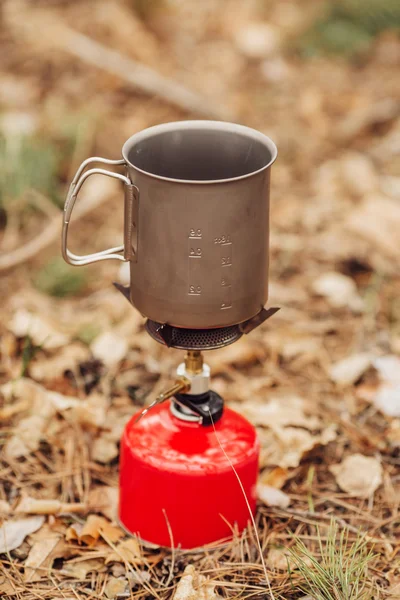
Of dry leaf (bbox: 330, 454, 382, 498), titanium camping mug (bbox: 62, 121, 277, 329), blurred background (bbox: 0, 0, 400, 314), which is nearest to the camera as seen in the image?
titanium camping mug (bbox: 62, 121, 277, 329)

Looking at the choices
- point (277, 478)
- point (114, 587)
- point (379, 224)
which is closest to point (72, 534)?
point (114, 587)

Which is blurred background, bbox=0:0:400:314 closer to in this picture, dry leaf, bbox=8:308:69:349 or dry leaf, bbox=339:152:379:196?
dry leaf, bbox=339:152:379:196

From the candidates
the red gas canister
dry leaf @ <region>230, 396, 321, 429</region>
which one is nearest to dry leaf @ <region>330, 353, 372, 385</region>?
dry leaf @ <region>230, 396, 321, 429</region>

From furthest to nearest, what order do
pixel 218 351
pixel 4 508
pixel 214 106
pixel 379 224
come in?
pixel 214 106, pixel 379 224, pixel 218 351, pixel 4 508

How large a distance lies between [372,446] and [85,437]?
772 mm

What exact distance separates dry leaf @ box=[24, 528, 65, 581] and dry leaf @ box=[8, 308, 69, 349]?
698mm

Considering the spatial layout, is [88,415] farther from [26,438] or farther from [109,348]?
[109,348]

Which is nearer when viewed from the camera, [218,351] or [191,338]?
[191,338]

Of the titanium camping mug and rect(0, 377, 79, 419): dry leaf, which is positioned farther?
rect(0, 377, 79, 419): dry leaf

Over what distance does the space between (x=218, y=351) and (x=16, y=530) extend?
35.6 inches

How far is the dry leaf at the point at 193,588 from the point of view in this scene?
167 centimetres

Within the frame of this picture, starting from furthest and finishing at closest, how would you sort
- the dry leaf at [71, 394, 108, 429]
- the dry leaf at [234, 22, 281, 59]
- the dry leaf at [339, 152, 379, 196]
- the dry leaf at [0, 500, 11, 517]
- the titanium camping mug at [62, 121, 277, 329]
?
the dry leaf at [234, 22, 281, 59]
the dry leaf at [339, 152, 379, 196]
the dry leaf at [71, 394, 108, 429]
the dry leaf at [0, 500, 11, 517]
the titanium camping mug at [62, 121, 277, 329]

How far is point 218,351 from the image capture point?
8.20 ft

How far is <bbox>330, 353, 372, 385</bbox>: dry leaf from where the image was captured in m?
2.41
